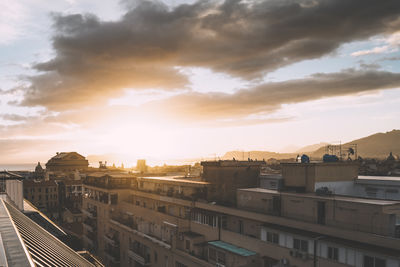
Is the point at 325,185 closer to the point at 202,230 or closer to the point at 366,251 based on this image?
the point at 366,251

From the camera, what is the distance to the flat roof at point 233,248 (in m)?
29.5

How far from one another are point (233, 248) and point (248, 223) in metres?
3.10

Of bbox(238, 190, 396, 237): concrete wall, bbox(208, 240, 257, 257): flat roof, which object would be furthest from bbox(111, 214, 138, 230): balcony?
bbox(238, 190, 396, 237): concrete wall

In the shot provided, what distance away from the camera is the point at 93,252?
202 ft

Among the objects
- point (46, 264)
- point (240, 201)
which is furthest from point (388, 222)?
point (46, 264)

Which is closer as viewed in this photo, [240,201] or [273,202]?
[273,202]

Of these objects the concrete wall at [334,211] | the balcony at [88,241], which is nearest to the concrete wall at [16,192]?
the concrete wall at [334,211]

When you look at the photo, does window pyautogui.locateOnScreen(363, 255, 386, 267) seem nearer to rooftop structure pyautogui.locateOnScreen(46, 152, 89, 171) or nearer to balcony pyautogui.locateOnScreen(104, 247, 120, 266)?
balcony pyautogui.locateOnScreen(104, 247, 120, 266)

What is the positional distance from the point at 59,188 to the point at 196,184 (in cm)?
8234

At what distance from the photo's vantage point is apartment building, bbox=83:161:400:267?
→ 22.9 meters

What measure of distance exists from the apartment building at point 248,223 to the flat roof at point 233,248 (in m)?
0.09

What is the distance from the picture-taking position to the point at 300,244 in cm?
2609

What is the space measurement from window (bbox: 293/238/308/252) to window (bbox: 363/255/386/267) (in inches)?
188

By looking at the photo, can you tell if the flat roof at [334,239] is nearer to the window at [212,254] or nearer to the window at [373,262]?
the window at [373,262]
